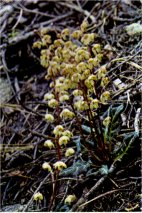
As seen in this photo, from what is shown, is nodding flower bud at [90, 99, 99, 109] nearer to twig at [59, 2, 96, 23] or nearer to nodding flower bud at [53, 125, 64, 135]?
nodding flower bud at [53, 125, 64, 135]

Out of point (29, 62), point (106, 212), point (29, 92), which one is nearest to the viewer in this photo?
point (106, 212)

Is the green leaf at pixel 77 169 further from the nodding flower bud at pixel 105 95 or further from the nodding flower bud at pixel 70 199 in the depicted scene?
the nodding flower bud at pixel 105 95

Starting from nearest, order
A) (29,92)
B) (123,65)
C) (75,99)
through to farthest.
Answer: (123,65) → (75,99) → (29,92)

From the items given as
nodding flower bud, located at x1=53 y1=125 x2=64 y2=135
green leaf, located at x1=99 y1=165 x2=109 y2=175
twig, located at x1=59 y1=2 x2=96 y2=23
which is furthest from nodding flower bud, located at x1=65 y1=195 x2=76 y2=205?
twig, located at x1=59 y1=2 x2=96 y2=23

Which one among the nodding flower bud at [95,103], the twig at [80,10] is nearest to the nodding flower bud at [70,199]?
the nodding flower bud at [95,103]

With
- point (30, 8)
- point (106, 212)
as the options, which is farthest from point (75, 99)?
point (30, 8)

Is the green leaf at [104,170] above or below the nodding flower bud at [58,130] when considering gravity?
below

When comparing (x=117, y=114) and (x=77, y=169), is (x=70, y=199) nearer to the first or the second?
(x=77, y=169)

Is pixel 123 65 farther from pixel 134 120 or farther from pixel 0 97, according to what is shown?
pixel 0 97
